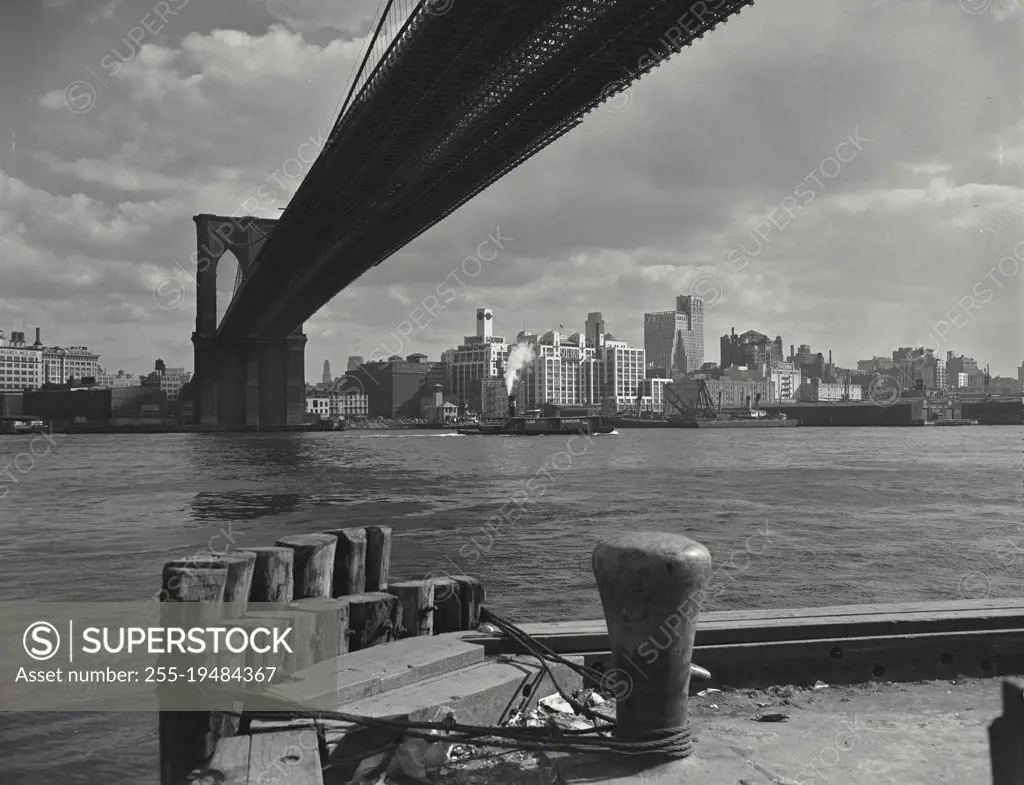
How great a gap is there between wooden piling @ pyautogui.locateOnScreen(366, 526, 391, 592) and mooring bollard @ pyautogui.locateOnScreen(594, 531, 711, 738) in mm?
2015

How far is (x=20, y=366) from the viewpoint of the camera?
545 feet

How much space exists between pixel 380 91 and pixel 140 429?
293ft

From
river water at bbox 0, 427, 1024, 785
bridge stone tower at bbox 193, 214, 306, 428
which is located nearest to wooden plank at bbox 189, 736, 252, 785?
river water at bbox 0, 427, 1024, 785

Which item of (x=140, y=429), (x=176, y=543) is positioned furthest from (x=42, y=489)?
(x=140, y=429)

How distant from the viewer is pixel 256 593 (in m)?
4.55

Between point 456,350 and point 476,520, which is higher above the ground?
point 456,350

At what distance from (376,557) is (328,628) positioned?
0.90m

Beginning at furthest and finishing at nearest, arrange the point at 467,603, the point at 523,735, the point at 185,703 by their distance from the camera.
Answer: the point at 467,603, the point at 185,703, the point at 523,735

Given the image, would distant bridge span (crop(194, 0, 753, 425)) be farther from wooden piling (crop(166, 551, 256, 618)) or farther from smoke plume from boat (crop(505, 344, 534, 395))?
smoke plume from boat (crop(505, 344, 534, 395))

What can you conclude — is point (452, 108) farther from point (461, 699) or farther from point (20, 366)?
point (20, 366)

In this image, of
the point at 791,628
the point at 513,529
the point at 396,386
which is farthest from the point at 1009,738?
the point at 396,386

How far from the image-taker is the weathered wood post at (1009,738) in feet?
6.48

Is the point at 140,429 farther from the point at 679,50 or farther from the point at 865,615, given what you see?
the point at 865,615

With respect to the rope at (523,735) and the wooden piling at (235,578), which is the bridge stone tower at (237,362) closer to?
the wooden piling at (235,578)
